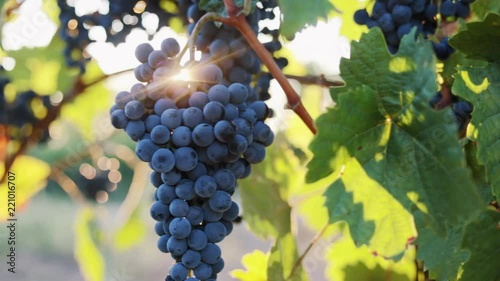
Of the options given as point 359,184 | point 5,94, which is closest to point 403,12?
point 359,184

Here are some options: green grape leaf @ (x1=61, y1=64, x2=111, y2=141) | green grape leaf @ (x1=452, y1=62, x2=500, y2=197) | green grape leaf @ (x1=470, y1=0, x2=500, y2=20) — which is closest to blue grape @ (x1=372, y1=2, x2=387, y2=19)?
green grape leaf @ (x1=470, y1=0, x2=500, y2=20)

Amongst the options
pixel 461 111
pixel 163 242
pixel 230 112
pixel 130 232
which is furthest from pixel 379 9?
pixel 130 232

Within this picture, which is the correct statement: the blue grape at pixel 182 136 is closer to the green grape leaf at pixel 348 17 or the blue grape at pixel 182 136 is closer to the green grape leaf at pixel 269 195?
the green grape leaf at pixel 269 195

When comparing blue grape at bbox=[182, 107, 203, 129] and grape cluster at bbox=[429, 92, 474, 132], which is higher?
blue grape at bbox=[182, 107, 203, 129]

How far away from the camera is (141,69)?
643 mm

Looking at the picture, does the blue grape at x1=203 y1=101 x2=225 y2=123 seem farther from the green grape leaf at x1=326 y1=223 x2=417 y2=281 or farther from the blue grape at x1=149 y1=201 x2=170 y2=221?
the green grape leaf at x1=326 y1=223 x2=417 y2=281

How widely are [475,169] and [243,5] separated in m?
0.28

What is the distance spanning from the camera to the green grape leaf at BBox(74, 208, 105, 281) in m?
Answer: 1.12

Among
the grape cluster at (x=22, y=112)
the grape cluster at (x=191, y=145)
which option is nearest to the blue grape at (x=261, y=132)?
the grape cluster at (x=191, y=145)

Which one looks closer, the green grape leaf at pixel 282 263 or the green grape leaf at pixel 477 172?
the green grape leaf at pixel 477 172

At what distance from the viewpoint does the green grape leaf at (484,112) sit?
0.57 m

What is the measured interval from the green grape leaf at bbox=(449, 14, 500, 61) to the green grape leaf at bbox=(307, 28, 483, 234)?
7 centimetres

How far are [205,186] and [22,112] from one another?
65 centimetres

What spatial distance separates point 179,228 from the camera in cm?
60
